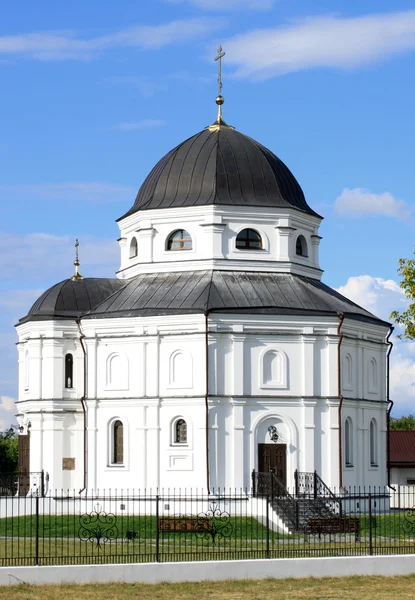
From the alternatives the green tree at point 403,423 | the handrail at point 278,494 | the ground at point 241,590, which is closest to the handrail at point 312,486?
the handrail at point 278,494

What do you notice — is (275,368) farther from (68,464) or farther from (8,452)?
(8,452)

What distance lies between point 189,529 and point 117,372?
8.90m

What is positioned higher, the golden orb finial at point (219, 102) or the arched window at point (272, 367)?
the golden orb finial at point (219, 102)

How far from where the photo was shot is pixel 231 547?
31109 millimetres

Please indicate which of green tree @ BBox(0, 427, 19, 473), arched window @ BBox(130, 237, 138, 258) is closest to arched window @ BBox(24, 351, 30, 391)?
arched window @ BBox(130, 237, 138, 258)

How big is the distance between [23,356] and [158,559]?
74.4 ft

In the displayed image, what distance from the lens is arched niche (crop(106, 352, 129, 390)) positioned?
44.4 m

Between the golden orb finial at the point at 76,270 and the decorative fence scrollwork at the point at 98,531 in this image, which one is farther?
the golden orb finial at the point at 76,270

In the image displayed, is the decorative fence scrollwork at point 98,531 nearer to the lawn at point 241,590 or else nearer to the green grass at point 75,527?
the green grass at point 75,527

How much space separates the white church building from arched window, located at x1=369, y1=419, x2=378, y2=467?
0.17ft

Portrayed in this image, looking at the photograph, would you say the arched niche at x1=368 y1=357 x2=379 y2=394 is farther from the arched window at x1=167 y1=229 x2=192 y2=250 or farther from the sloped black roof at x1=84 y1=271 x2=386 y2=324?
the arched window at x1=167 y1=229 x2=192 y2=250

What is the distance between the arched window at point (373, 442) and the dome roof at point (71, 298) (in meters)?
10.8

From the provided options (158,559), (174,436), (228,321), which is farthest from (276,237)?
(158,559)

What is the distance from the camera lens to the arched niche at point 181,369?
142 feet
